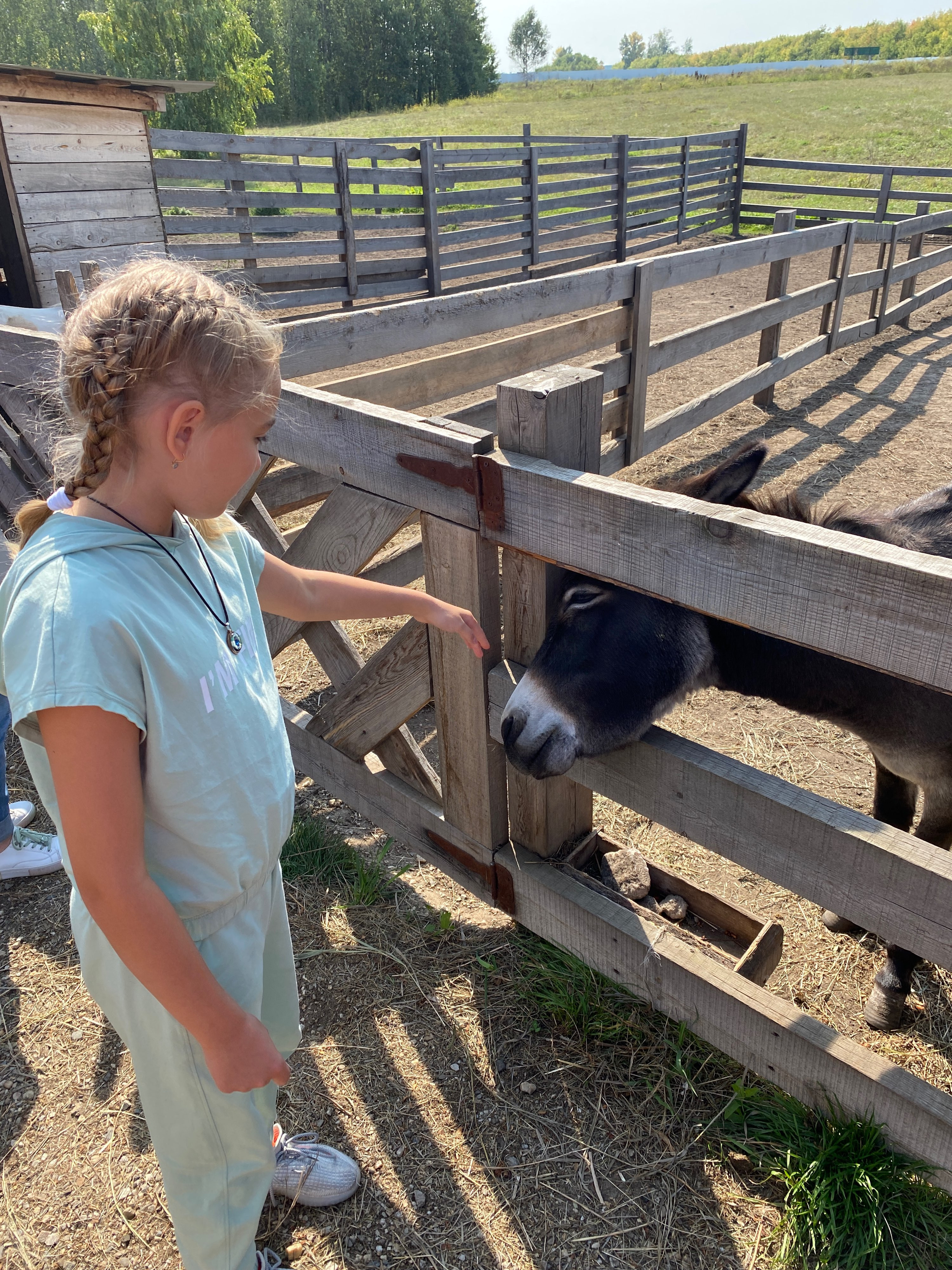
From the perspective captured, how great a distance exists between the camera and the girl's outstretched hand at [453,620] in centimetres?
191

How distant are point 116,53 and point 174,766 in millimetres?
43674

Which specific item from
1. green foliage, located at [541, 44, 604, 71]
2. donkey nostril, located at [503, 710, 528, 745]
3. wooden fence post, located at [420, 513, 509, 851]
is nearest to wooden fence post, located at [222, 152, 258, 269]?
wooden fence post, located at [420, 513, 509, 851]

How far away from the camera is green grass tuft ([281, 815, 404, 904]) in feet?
9.48

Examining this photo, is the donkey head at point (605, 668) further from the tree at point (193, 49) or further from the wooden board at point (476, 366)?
the tree at point (193, 49)

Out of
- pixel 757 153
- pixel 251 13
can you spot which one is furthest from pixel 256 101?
pixel 251 13

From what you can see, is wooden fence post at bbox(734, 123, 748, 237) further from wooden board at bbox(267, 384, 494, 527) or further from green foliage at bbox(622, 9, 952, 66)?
green foliage at bbox(622, 9, 952, 66)

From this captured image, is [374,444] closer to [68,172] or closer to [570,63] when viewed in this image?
[68,172]

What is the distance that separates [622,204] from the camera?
17.3m

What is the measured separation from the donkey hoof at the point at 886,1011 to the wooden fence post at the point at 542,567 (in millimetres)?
1016

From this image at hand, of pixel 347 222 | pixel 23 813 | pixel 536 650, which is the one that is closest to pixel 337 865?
pixel 536 650

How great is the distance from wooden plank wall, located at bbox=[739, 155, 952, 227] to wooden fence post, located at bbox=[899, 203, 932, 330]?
2.64 metres

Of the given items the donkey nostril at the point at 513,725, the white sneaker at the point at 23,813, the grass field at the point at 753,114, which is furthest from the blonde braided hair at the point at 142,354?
the grass field at the point at 753,114

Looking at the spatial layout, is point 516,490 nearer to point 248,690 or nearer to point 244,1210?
point 248,690

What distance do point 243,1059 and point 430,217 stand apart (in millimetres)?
13839
